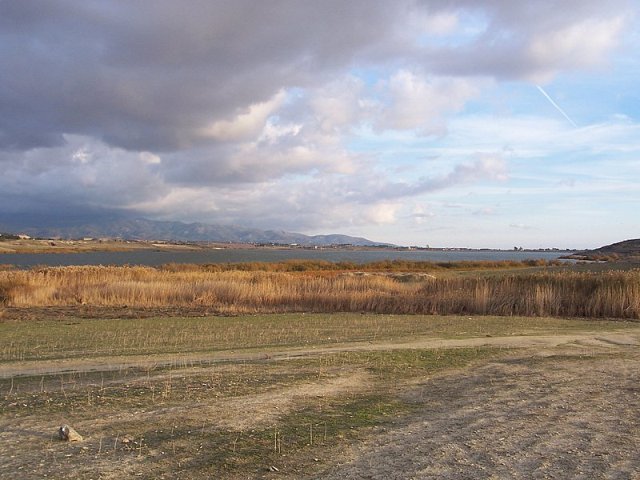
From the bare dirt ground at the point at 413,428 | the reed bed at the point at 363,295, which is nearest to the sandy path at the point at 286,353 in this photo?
the bare dirt ground at the point at 413,428

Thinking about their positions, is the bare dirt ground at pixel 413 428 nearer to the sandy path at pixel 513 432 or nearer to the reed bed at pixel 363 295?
the sandy path at pixel 513 432

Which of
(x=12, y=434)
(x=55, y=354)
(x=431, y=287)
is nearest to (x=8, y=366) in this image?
(x=55, y=354)

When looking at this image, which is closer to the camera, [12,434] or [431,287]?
[12,434]

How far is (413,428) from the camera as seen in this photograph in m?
7.68

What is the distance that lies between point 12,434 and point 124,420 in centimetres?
134

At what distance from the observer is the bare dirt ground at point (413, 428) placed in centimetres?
620

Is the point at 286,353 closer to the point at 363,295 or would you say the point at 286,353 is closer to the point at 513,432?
the point at 513,432

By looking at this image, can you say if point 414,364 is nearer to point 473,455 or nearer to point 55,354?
point 473,455

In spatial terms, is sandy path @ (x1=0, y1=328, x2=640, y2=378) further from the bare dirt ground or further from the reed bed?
the reed bed

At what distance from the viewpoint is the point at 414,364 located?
12.6m

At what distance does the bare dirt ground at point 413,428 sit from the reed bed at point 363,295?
1537cm

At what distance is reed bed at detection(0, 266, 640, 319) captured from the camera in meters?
26.9

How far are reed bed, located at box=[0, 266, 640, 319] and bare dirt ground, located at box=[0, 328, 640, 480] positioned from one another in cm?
1537

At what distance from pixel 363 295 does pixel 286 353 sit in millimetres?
14892
